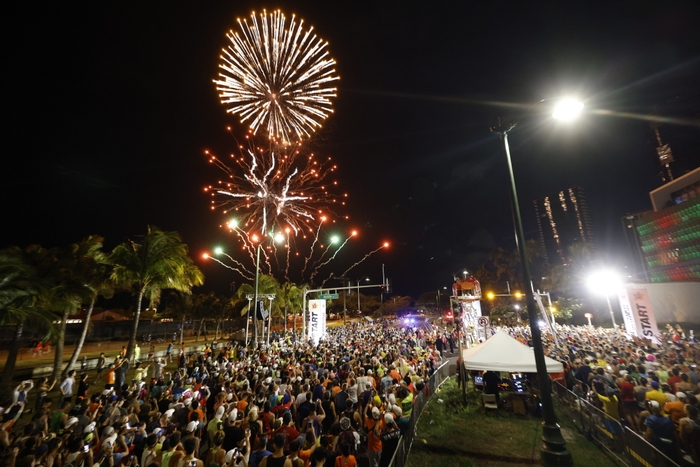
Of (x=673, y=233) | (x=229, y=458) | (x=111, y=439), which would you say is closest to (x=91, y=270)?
(x=111, y=439)

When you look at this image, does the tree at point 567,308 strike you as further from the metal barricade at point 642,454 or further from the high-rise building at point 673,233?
the metal barricade at point 642,454

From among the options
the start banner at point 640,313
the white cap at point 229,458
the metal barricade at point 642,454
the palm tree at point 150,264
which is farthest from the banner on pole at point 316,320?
the metal barricade at point 642,454

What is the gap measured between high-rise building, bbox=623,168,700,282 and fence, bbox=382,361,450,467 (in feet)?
218

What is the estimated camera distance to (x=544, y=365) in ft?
26.4

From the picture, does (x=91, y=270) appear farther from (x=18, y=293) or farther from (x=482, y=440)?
(x=482, y=440)

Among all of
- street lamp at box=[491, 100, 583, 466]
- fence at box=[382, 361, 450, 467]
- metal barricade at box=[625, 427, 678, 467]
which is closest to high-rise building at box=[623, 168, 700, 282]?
fence at box=[382, 361, 450, 467]

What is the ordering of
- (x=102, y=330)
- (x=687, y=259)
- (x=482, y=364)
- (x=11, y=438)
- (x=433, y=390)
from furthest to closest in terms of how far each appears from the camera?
(x=687, y=259) < (x=102, y=330) < (x=433, y=390) < (x=482, y=364) < (x=11, y=438)

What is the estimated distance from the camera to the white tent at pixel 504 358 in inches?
456

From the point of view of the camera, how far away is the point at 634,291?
19.0 m

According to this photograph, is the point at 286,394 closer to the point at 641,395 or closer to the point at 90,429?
the point at 90,429

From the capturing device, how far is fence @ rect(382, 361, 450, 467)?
6877mm

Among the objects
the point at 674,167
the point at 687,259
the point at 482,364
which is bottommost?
the point at 482,364

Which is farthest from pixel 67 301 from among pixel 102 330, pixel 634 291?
pixel 102 330

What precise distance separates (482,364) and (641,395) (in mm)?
4378
